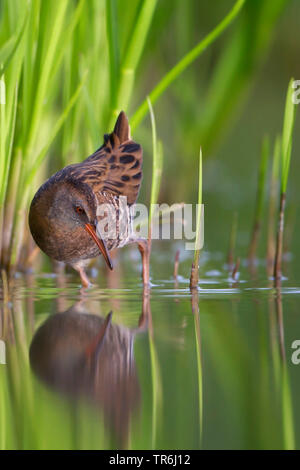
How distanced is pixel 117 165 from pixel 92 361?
8.39 feet

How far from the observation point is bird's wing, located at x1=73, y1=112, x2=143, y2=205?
5090 millimetres

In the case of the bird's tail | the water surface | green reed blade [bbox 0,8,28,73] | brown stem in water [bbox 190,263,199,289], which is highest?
green reed blade [bbox 0,8,28,73]

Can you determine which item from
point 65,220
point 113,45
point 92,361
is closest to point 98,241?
point 65,220

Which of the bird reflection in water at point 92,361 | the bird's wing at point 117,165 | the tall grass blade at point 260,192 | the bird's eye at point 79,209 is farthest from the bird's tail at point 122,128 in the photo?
the bird reflection in water at point 92,361

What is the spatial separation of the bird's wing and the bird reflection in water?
4.47 feet

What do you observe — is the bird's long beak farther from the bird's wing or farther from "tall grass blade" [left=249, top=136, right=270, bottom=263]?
"tall grass blade" [left=249, top=136, right=270, bottom=263]

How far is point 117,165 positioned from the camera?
17.4 feet

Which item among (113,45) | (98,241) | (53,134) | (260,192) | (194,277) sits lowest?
(194,277)

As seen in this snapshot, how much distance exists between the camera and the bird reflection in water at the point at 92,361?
2.44 meters

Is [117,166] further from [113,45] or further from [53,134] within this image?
[113,45]

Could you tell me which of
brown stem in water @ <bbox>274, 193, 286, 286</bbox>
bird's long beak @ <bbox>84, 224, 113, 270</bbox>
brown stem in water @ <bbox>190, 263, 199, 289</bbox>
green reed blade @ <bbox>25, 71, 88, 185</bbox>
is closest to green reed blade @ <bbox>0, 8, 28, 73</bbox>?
green reed blade @ <bbox>25, 71, 88, 185</bbox>

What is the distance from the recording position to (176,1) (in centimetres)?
700

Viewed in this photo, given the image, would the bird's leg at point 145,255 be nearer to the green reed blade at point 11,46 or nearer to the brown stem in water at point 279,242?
the brown stem in water at point 279,242

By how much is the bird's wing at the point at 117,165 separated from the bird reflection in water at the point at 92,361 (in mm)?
1361
